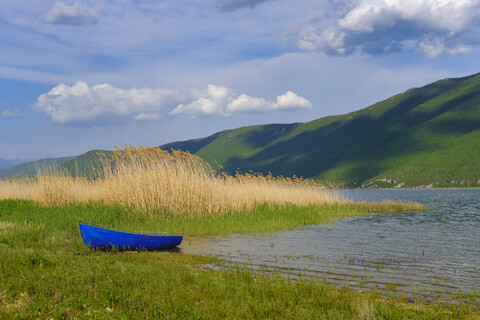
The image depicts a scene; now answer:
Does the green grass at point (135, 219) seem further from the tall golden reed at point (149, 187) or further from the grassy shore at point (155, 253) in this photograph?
the tall golden reed at point (149, 187)

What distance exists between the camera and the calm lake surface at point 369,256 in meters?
10.2

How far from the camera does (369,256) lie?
13859 millimetres

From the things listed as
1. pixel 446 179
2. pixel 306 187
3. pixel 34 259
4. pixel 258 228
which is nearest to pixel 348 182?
pixel 446 179

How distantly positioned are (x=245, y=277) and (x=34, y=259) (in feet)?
16.0

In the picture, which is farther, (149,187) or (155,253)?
(149,187)

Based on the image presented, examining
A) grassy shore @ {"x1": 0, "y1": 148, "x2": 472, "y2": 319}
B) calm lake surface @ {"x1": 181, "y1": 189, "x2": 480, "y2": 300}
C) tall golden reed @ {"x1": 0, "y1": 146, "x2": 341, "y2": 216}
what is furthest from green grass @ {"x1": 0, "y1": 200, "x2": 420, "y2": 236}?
calm lake surface @ {"x1": 181, "y1": 189, "x2": 480, "y2": 300}

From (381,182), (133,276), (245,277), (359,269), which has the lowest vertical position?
(381,182)

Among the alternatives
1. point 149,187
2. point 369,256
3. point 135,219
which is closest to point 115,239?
point 135,219

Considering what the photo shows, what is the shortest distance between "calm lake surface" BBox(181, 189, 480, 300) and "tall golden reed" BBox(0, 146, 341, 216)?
4.10m

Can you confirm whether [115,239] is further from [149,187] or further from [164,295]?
[149,187]

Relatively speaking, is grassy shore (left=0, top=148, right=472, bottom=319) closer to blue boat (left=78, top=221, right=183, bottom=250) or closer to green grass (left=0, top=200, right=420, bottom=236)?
green grass (left=0, top=200, right=420, bottom=236)

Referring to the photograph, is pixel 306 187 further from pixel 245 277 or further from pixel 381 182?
pixel 381 182

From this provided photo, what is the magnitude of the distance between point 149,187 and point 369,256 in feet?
36.4

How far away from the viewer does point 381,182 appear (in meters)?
175
